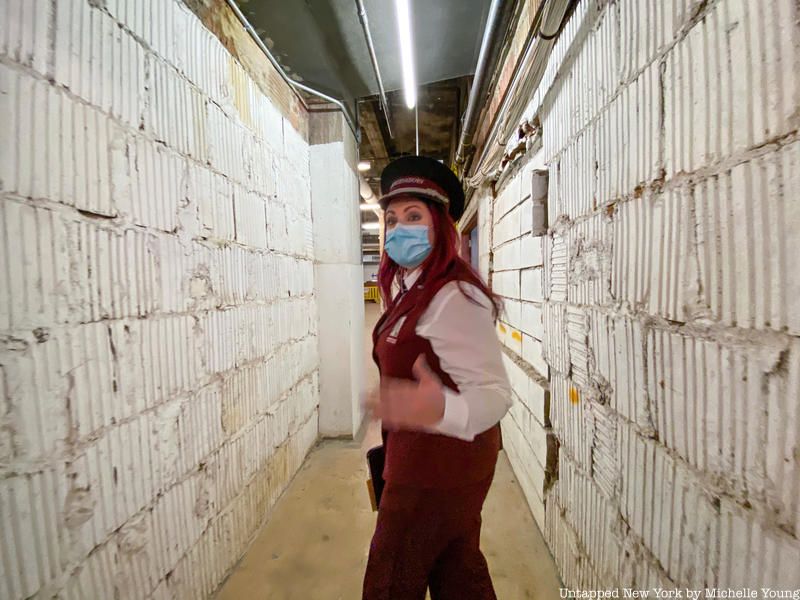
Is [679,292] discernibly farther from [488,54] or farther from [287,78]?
[287,78]

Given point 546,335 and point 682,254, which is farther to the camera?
point 546,335

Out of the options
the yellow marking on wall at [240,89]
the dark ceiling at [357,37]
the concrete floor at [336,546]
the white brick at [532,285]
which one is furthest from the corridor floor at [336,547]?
the dark ceiling at [357,37]

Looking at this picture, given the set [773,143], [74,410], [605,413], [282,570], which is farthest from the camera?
[282,570]

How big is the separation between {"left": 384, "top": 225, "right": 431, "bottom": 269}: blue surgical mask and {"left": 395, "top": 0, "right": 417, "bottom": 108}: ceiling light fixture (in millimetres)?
1393

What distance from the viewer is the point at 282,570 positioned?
1697mm

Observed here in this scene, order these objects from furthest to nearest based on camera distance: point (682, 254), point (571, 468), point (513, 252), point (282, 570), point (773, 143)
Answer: point (513, 252)
point (282, 570)
point (571, 468)
point (682, 254)
point (773, 143)

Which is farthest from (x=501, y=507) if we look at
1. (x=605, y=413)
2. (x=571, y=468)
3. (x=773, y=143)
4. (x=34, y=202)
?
(x=34, y=202)

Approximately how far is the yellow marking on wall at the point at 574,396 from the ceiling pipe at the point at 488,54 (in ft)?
6.43

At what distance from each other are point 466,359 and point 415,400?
6.9 inches

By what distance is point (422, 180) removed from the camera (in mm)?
1147

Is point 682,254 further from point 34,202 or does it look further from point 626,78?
point 34,202

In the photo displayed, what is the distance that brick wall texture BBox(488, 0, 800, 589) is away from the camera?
0.59 meters

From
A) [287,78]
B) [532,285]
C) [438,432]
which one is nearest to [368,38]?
[287,78]

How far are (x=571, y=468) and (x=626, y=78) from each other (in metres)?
1.46
